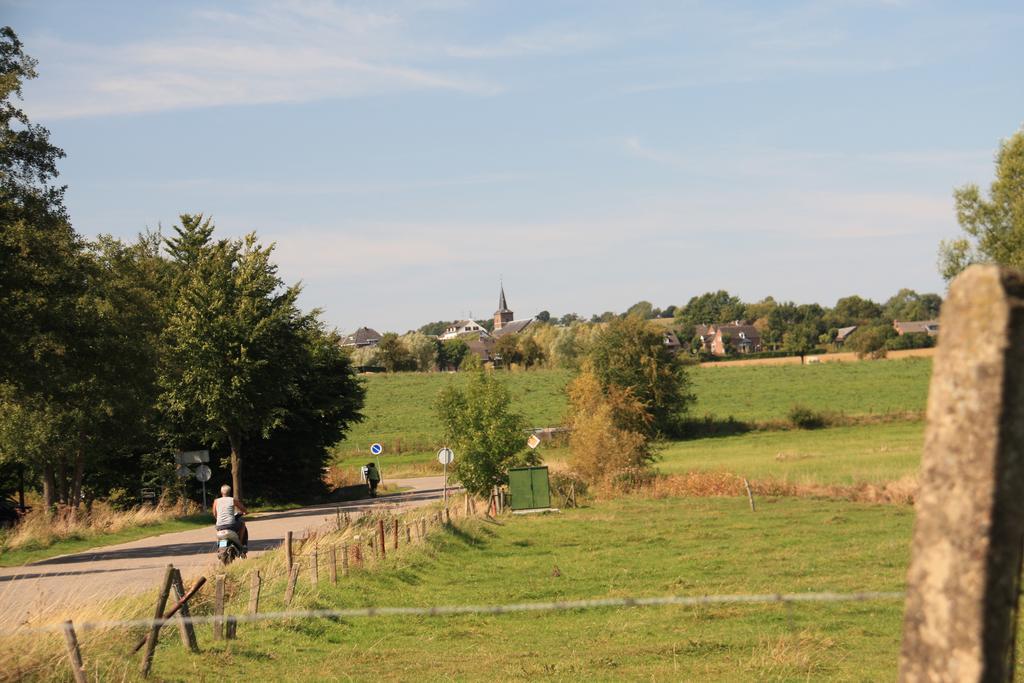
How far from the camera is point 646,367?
3300 inches

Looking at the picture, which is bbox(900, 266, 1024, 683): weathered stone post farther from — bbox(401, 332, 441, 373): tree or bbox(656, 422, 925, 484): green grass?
bbox(401, 332, 441, 373): tree

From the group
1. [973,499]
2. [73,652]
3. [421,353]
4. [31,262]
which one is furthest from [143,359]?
[421,353]

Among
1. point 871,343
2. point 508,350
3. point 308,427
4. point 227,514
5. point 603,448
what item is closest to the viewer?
point 227,514

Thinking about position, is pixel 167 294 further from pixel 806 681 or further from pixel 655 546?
pixel 806 681

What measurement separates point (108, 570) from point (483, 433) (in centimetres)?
2235

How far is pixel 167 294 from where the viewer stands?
49875mm

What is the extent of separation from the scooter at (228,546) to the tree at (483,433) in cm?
2204

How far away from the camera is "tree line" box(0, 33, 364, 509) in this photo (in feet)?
85.4

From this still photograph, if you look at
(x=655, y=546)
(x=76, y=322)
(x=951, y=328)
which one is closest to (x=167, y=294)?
(x=76, y=322)

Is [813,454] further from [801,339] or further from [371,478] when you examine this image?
[801,339]

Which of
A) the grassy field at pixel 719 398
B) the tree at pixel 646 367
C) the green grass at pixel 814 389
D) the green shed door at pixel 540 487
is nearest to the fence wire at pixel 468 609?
the green shed door at pixel 540 487

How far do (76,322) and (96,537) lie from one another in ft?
27.3

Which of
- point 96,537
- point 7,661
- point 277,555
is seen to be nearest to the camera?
point 7,661

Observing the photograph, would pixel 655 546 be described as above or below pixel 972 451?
below
